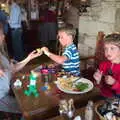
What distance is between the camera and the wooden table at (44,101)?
161cm

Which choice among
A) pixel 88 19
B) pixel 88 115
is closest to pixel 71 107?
pixel 88 115

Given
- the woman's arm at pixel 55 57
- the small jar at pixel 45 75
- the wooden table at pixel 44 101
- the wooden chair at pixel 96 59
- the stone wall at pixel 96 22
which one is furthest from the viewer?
the stone wall at pixel 96 22

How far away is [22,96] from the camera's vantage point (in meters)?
1.78

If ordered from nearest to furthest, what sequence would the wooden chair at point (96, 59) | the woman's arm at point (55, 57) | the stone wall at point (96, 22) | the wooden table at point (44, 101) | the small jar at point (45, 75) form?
the wooden table at point (44, 101), the small jar at point (45, 75), the woman's arm at point (55, 57), the wooden chair at point (96, 59), the stone wall at point (96, 22)

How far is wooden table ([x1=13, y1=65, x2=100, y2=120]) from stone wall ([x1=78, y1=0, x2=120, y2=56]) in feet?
4.73

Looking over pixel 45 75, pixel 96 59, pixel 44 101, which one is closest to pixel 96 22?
pixel 96 59

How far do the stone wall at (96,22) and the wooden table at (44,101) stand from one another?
1441mm

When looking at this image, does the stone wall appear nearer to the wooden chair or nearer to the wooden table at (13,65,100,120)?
the wooden chair

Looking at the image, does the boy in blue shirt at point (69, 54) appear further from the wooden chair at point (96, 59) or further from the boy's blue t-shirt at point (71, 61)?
the wooden chair at point (96, 59)

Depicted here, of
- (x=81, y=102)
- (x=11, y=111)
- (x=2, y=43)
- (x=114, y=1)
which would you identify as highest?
(x=114, y=1)

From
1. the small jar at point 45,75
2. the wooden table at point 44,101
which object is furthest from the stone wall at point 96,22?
the wooden table at point 44,101

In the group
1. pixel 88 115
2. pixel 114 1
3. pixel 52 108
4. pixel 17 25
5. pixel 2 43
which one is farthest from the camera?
pixel 17 25

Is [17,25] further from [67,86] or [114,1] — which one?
[67,86]

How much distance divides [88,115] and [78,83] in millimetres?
532
